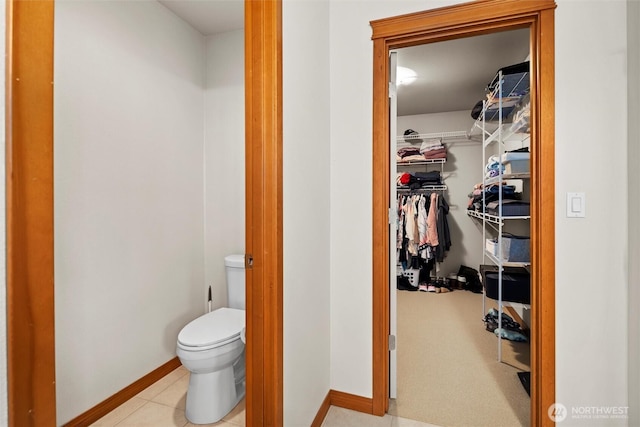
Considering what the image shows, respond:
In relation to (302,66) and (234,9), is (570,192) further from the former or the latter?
(234,9)

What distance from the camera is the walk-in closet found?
1.95m

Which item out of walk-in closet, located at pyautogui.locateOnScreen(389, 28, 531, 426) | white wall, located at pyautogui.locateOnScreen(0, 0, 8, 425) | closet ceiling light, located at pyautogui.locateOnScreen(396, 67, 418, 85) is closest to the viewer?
white wall, located at pyautogui.locateOnScreen(0, 0, 8, 425)

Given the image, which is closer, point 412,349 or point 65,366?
point 65,366

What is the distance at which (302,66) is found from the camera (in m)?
1.47

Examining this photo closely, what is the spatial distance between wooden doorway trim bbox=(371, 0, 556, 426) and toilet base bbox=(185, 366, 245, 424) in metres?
0.83

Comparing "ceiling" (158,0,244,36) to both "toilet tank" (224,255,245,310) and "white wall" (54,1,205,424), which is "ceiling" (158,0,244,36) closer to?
"white wall" (54,1,205,424)

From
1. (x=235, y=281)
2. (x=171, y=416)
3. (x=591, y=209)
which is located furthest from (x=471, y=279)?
(x=171, y=416)

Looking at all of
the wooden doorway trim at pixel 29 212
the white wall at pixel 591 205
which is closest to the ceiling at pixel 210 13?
the white wall at pixel 591 205

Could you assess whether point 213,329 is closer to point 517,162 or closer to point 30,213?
point 30,213

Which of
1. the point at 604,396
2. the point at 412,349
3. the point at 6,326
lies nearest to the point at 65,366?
the point at 6,326

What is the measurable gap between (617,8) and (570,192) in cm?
83

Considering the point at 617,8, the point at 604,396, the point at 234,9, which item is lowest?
the point at 604,396

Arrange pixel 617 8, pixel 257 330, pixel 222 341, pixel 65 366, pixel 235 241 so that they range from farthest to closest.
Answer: pixel 235 241, pixel 222 341, pixel 65 366, pixel 617 8, pixel 257 330

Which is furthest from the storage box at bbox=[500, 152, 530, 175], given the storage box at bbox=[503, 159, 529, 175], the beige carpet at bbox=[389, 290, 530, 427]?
the beige carpet at bbox=[389, 290, 530, 427]
